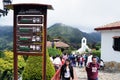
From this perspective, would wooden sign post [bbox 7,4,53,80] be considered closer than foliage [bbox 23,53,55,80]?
Yes

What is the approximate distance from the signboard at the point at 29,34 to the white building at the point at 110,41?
20.2 m

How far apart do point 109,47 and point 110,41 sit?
1.69ft

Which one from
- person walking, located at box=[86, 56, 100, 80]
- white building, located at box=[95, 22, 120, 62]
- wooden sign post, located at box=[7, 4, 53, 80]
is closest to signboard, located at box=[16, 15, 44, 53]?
wooden sign post, located at box=[7, 4, 53, 80]

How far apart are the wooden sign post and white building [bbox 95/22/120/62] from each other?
66.2 ft

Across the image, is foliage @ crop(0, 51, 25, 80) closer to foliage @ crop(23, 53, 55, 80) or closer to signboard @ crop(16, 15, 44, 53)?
foliage @ crop(23, 53, 55, 80)

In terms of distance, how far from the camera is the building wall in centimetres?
3444

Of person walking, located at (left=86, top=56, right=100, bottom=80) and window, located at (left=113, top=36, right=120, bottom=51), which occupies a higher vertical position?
window, located at (left=113, top=36, right=120, bottom=51)

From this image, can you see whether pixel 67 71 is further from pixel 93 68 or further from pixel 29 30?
pixel 29 30

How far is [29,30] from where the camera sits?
13.8 metres

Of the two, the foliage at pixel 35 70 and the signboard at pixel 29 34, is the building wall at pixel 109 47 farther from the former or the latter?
the signboard at pixel 29 34

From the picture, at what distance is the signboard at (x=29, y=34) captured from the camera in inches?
541

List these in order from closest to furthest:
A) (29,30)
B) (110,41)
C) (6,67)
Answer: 1. (29,30)
2. (6,67)
3. (110,41)

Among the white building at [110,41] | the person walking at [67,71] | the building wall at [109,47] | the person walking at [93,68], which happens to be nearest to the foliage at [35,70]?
the person walking at [67,71]

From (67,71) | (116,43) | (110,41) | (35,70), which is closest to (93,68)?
(67,71)
